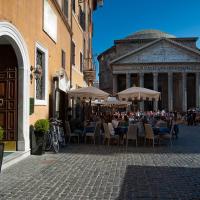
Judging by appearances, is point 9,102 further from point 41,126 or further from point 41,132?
point 41,132

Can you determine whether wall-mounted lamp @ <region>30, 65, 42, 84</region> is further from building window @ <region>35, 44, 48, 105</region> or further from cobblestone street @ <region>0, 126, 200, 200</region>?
cobblestone street @ <region>0, 126, 200, 200</region>

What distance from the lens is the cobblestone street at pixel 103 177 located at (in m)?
5.92

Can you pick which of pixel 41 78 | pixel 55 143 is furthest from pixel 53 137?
pixel 41 78

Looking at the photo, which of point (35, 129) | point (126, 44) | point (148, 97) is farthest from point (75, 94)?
point (126, 44)

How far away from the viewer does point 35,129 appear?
414 inches

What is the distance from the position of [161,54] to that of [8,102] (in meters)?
55.5

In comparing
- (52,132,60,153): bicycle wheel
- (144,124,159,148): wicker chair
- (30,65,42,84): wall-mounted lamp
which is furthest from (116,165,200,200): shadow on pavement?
(144,124,159,148): wicker chair

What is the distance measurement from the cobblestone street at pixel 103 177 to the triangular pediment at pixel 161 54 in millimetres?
54019

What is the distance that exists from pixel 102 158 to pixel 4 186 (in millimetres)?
4006

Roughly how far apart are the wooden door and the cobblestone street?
84cm

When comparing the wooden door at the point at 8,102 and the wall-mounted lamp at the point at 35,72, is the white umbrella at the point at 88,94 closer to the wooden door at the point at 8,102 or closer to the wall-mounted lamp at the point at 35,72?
the wall-mounted lamp at the point at 35,72

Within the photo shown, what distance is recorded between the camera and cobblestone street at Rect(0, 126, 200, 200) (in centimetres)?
592

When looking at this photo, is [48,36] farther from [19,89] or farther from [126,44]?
[126,44]

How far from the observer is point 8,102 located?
994cm
